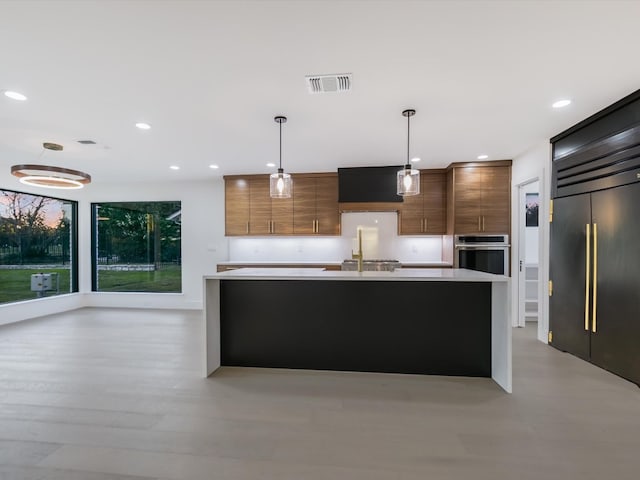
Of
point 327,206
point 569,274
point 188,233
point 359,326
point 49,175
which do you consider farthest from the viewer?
point 188,233

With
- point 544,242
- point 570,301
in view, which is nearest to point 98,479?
point 570,301

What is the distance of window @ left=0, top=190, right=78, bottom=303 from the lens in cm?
571

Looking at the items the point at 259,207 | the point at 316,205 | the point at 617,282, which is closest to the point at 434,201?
the point at 316,205

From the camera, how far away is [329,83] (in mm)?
2604

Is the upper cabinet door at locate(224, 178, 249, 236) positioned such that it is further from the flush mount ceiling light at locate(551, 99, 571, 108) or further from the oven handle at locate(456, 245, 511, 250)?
the flush mount ceiling light at locate(551, 99, 571, 108)

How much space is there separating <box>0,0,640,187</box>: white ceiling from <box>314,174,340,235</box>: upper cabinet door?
1.69 metres

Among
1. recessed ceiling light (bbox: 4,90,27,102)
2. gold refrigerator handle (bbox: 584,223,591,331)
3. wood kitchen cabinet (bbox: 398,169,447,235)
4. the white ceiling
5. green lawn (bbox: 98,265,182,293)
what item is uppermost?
the white ceiling

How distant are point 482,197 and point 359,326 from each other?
129 inches

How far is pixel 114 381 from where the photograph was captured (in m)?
3.08

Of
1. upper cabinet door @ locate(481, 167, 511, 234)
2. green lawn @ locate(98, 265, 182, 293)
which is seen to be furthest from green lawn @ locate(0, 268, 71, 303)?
upper cabinet door @ locate(481, 167, 511, 234)

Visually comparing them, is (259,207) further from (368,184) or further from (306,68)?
(306,68)

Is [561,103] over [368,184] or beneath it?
over

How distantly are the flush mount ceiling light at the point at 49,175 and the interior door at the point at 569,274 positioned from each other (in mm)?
5929

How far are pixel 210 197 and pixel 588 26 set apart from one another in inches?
240
